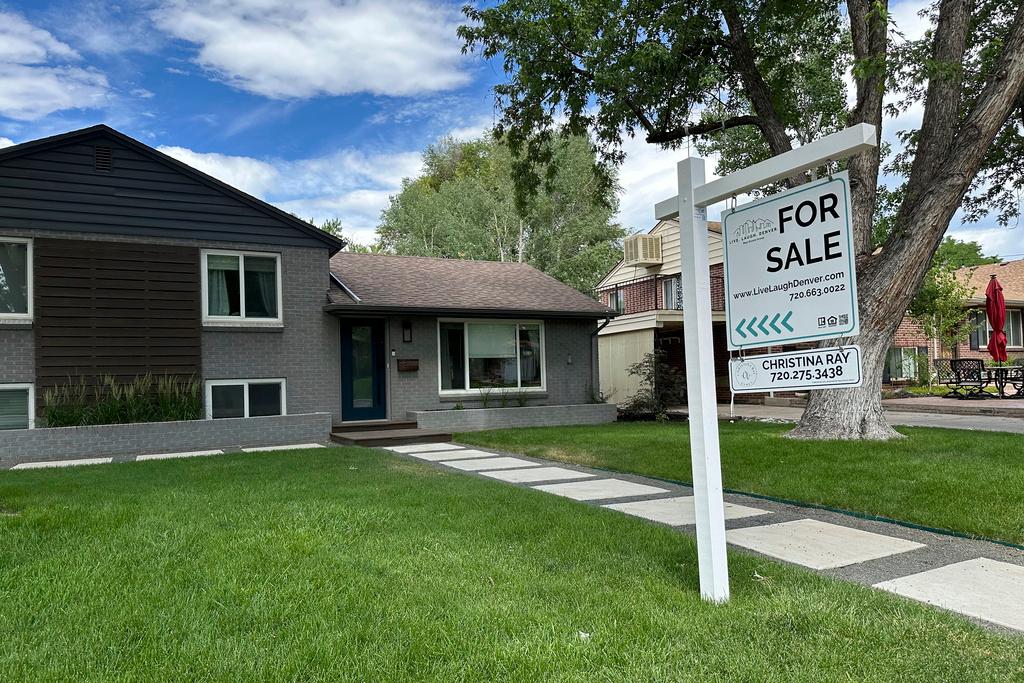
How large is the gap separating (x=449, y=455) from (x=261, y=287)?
487 centimetres

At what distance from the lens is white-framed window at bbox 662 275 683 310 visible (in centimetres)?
1983

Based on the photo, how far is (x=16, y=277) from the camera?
9750 mm

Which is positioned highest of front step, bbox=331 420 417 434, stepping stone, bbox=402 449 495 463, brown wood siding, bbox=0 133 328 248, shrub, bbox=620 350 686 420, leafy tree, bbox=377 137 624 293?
leafy tree, bbox=377 137 624 293

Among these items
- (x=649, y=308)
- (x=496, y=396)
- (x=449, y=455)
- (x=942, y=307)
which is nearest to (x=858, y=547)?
(x=449, y=455)

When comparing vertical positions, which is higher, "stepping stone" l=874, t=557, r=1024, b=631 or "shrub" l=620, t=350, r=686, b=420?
"shrub" l=620, t=350, r=686, b=420

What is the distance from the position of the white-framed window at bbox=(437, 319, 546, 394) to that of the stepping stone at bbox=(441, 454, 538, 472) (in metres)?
4.39

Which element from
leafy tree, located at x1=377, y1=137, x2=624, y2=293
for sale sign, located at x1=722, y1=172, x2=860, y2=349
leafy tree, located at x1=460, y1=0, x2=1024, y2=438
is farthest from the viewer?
leafy tree, located at x1=377, y1=137, x2=624, y2=293

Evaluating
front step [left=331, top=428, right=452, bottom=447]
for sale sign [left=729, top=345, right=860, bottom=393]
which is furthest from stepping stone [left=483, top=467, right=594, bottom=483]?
for sale sign [left=729, top=345, right=860, bottom=393]

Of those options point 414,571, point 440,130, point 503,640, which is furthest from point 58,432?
point 440,130

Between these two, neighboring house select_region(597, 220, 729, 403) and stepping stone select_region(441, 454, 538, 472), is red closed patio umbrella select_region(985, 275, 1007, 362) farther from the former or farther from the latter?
stepping stone select_region(441, 454, 538, 472)

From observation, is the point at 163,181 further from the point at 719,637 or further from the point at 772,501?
the point at 719,637

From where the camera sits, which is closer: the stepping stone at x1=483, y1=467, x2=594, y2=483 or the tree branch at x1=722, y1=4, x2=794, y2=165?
the stepping stone at x1=483, y1=467, x2=594, y2=483

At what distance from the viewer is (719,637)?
104 inches

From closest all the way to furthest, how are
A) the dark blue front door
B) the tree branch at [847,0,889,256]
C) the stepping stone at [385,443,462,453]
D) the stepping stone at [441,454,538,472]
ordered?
the stepping stone at [441,454,538,472]
the tree branch at [847,0,889,256]
the stepping stone at [385,443,462,453]
the dark blue front door
